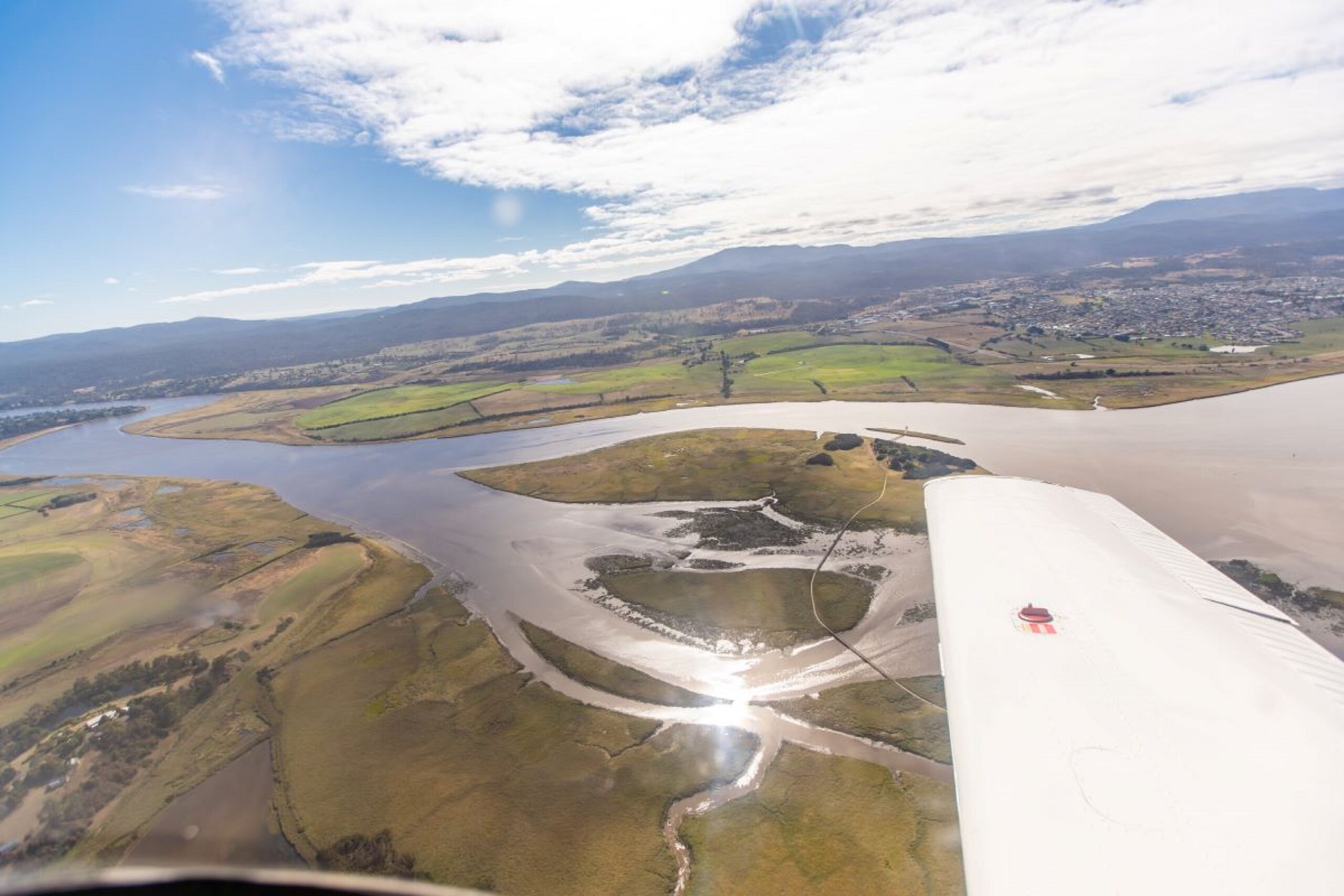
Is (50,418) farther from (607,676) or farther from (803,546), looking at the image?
(803,546)

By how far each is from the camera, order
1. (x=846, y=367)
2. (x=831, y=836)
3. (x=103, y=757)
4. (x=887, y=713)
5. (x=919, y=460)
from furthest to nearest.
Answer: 1. (x=846, y=367)
2. (x=919, y=460)
3. (x=103, y=757)
4. (x=887, y=713)
5. (x=831, y=836)

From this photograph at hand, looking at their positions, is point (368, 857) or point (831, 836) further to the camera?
point (368, 857)

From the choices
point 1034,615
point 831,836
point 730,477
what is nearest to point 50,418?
point 730,477

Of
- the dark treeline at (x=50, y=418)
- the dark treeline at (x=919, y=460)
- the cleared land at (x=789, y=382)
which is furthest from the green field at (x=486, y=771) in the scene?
the dark treeline at (x=50, y=418)

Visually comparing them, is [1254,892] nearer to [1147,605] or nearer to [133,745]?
[1147,605]

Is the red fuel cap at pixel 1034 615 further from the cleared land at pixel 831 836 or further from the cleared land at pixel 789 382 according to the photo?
the cleared land at pixel 789 382

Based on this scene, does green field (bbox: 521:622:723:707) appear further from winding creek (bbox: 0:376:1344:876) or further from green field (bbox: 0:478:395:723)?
green field (bbox: 0:478:395:723)

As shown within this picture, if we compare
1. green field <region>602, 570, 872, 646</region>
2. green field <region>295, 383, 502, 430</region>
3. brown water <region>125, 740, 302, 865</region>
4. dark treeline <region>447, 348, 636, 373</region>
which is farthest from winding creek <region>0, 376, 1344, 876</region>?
dark treeline <region>447, 348, 636, 373</region>

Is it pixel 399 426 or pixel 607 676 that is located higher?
pixel 399 426
